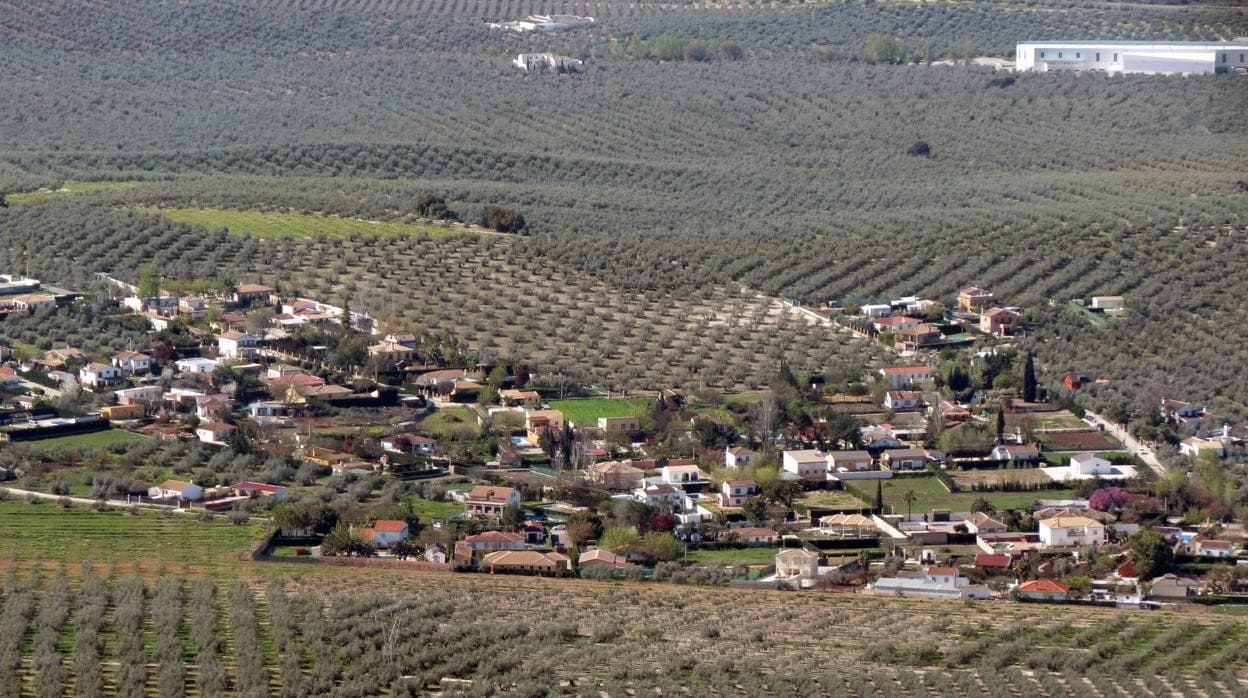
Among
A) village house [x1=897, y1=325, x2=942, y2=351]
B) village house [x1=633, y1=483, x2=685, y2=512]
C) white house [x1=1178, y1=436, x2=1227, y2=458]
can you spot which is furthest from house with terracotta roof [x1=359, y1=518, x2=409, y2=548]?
village house [x1=897, y1=325, x2=942, y2=351]

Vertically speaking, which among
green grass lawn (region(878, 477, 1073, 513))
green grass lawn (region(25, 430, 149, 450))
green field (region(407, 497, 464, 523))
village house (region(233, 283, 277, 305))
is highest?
village house (region(233, 283, 277, 305))

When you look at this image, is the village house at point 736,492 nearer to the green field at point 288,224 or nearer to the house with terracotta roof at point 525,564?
the house with terracotta roof at point 525,564

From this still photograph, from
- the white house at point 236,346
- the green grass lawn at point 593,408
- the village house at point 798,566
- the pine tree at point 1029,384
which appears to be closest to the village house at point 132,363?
the white house at point 236,346

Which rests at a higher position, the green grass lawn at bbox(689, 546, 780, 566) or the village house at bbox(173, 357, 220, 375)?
the village house at bbox(173, 357, 220, 375)

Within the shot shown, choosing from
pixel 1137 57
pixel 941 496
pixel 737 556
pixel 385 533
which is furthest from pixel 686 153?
pixel 385 533

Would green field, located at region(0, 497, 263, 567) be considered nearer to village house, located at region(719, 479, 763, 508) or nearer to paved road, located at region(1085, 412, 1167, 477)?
village house, located at region(719, 479, 763, 508)

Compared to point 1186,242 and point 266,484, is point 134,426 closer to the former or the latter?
point 266,484

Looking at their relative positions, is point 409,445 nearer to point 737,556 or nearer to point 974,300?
point 737,556
